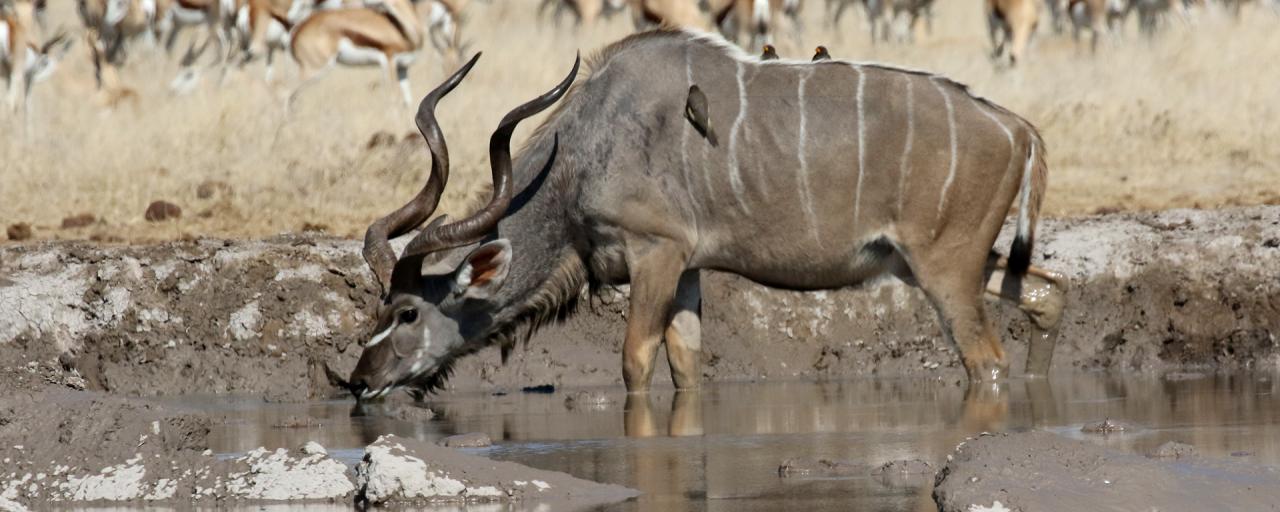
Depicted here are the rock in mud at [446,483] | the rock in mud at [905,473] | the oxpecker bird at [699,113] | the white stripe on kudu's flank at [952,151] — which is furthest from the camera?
the oxpecker bird at [699,113]

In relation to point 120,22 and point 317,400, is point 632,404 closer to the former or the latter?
point 317,400

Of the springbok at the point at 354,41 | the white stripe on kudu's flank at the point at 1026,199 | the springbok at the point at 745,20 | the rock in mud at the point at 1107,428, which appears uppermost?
the springbok at the point at 745,20

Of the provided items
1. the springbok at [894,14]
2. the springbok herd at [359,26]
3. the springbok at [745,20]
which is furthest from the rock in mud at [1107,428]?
the springbok at [894,14]

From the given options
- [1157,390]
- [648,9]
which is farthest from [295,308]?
[648,9]

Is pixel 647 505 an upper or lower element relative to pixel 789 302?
lower

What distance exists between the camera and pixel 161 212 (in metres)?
12.5

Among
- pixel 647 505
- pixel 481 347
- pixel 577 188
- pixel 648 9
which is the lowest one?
pixel 647 505

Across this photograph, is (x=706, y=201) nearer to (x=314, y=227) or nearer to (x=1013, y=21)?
(x=314, y=227)

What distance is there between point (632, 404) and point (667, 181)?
100 centimetres

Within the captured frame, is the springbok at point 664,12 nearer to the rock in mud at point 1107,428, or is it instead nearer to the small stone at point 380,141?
the small stone at point 380,141

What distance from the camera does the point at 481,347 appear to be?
366 inches

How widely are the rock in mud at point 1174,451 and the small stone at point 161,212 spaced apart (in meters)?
7.65

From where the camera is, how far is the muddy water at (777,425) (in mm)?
6273

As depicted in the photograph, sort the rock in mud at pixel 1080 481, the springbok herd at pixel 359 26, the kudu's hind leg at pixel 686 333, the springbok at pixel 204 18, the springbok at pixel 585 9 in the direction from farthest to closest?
the springbok at pixel 585 9 → the springbok at pixel 204 18 → the springbok herd at pixel 359 26 → the kudu's hind leg at pixel 686 333 → the rock in mud at pixel 1080 481
